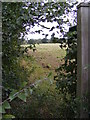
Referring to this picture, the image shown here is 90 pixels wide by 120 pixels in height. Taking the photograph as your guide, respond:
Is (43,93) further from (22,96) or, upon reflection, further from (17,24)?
(22,96)

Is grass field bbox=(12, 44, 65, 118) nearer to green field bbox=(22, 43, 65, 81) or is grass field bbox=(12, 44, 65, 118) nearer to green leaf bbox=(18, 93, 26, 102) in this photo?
green field bbox=(22, 43, 65, 81)

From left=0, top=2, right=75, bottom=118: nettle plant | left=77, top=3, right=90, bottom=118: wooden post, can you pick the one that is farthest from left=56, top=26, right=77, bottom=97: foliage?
left=77, top=3, right=90, bottom=118: wooden post

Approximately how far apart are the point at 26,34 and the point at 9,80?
1.35ft

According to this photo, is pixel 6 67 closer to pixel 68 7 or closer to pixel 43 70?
pixel 43 70

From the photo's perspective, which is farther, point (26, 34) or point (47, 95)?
point (47, 95)

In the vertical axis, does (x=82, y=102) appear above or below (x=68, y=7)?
below

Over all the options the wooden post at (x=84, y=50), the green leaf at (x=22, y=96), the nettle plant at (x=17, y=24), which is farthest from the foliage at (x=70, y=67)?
the green leaf at (x=22, y=96)

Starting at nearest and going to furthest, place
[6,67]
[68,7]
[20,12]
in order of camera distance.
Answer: [20,12], [6,67], [68,7]

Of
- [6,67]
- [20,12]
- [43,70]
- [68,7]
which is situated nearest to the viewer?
[20,12]

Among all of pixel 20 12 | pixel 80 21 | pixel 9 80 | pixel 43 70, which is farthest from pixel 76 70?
pixel 20 12

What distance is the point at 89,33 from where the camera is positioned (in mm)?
1733

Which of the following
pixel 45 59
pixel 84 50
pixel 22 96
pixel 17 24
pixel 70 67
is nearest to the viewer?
pixel 22 96

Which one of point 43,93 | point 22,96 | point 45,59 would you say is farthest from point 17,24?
point 22,96

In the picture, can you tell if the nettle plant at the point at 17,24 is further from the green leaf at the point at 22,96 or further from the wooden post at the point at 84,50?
the green leaf at the point at 22,96
